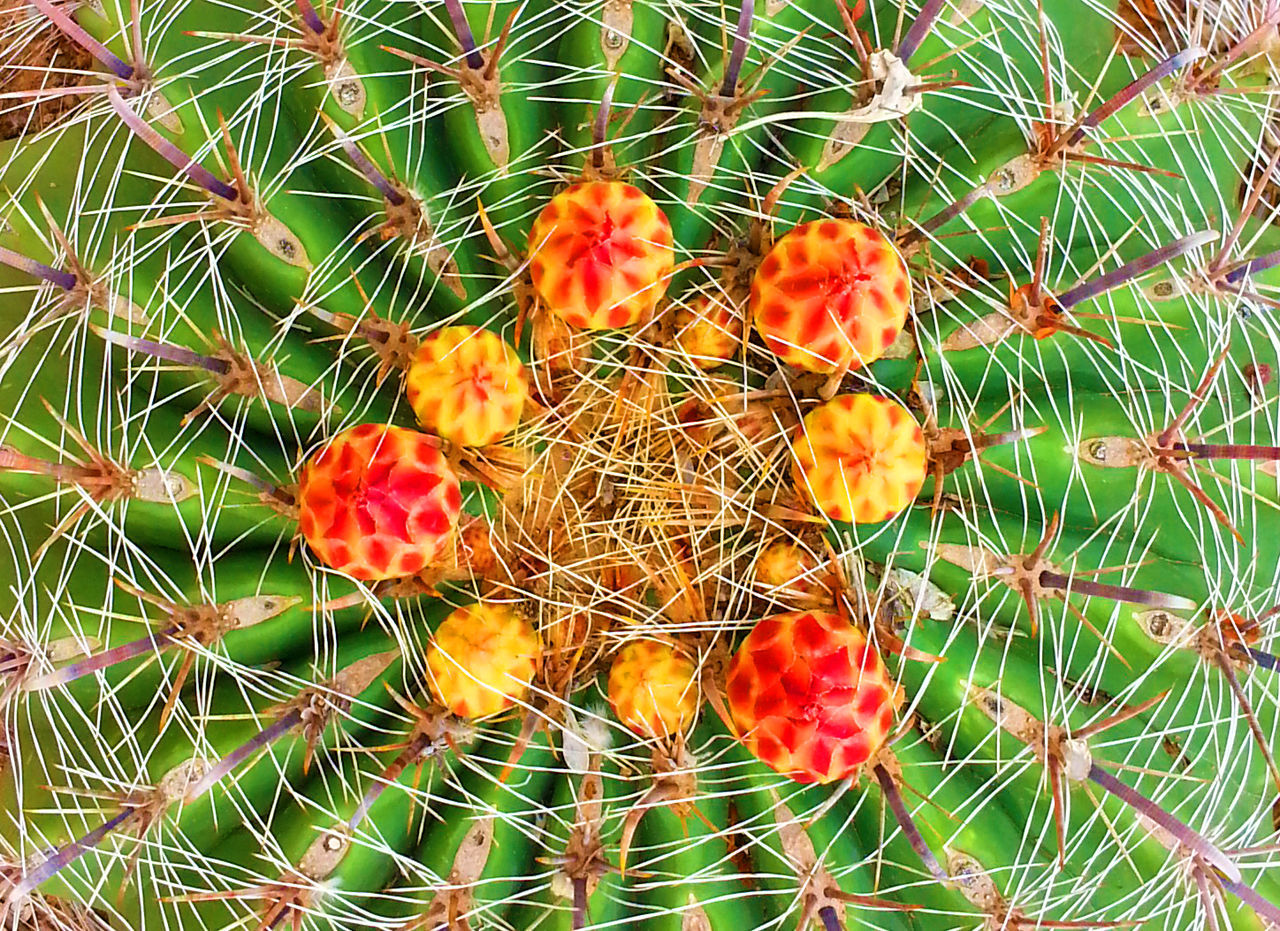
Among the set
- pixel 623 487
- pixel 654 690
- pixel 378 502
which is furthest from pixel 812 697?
pixel 378 502

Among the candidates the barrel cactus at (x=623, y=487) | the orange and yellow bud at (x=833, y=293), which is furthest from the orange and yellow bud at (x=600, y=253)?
the orange and yellow bud at (x=833, y=293)

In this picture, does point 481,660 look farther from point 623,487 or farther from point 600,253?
point 600,253

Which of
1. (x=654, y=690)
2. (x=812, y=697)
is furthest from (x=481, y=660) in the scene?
(x=812, y=697)

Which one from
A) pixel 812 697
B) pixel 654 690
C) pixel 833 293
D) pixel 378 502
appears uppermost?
pixel 833 293

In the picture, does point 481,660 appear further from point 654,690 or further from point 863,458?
point 863,458

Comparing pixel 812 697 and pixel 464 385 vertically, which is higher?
pixel 464 385

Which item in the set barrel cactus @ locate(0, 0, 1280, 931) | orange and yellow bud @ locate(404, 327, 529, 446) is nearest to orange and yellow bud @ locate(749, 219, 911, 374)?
barrel cactus @ locate(0, 0, 1280, 931)

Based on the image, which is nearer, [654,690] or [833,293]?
[833,293]
